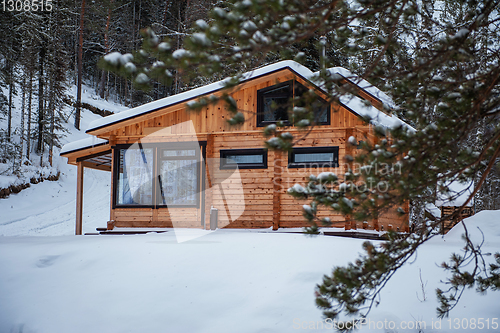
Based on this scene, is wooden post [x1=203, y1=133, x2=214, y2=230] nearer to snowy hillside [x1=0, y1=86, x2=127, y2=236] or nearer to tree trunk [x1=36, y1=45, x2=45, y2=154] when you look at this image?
snowy hillside [x1=0, y1=86, x2=127, y2=236]

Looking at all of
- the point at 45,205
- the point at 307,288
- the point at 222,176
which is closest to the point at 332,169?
the point at 222,176

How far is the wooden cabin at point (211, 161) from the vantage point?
378 inches

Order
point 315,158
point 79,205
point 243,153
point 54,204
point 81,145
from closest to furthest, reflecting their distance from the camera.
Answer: point 315,158 → point 243,153 → point 79,205 → point 81,145 → point 54,204

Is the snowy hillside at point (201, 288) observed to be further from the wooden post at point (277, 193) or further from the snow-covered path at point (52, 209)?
the snow-covered path at point (52, 209)

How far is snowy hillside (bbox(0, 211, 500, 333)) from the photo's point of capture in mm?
4797

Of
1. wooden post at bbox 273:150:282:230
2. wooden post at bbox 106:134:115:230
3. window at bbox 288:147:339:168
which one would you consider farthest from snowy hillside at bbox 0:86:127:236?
window at bbox 288:147:339:168

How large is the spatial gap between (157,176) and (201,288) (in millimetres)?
5278

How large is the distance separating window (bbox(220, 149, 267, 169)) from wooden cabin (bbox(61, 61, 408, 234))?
0.09ft

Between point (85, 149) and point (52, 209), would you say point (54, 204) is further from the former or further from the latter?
point (85, 149)

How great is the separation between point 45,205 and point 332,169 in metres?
14.0

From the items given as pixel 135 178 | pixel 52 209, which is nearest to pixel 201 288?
pixel 135 178

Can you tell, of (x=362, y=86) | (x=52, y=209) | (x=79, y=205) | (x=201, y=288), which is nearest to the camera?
(x=362, y=86)

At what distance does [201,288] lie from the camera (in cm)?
562

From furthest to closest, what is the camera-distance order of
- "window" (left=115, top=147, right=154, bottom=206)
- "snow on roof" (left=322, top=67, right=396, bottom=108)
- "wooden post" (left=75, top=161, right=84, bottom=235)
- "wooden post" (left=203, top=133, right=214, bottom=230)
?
"wooden post" (left=75, top=161, right=84, bottom=235), "window" (left=115, top=147, right=154, bottom=206), "wooden post" (left=203, top=133, right=214, bottom=230), "snow on roof" (left=322, top=67, right=396, bottom=108)
